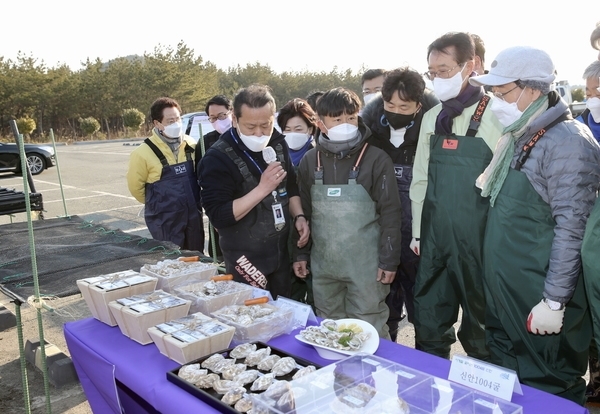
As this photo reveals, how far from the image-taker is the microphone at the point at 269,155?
97.6 inches

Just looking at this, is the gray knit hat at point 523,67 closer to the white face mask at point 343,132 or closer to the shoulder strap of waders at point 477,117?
the shoulder strap of waders at point 477,117

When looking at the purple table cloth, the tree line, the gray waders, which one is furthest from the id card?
the tree line

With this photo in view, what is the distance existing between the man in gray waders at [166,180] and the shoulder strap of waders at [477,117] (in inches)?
89.6

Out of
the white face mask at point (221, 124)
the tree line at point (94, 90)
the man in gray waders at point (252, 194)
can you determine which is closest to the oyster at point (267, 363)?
the man in gray waders at point (252, 194)

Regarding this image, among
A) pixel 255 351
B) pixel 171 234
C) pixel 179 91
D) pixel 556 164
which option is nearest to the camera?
pixel 255 351

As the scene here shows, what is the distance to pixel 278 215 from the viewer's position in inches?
98.1

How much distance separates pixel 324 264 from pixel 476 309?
2.56 feet

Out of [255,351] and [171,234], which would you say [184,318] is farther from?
[171,234]

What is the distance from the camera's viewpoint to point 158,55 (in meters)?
36.3

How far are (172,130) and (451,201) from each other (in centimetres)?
235

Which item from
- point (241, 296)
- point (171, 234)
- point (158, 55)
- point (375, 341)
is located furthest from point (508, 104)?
point (158, 55)

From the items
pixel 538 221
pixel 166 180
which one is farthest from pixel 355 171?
pixel 166 180

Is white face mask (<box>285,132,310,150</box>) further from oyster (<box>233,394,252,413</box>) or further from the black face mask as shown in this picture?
oyster (<box>233,394,252,413</box>)

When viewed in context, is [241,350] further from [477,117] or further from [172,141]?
[172,141]
